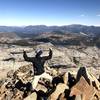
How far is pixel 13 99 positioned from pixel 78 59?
44.8 metres

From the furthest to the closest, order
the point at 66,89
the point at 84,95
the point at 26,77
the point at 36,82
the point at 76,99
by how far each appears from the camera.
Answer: the point at 26,77
the point at 36,82
the point at 66,89
the point at 84,95
the point at 76,99

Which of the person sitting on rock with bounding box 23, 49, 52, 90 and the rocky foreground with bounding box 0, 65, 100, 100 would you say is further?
the person sitting on rock with bounding box 23, 49, 52, 90

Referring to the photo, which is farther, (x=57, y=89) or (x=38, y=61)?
(x=38, y=61)

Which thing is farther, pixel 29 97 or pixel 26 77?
pixel 26 77

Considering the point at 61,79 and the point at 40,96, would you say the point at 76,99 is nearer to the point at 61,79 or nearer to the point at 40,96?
the point at 40,96

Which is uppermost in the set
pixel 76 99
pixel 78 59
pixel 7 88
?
pixel 76 99

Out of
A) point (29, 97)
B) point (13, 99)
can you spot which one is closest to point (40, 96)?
point (29, 97)

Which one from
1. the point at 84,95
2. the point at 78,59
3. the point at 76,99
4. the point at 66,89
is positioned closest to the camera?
the point at 76,99

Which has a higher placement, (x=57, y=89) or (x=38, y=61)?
(x=38, y=61)

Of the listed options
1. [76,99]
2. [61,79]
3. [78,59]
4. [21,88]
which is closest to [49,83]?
[61,79]

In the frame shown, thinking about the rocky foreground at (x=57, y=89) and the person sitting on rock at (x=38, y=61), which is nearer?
the rocky foreground at (x=57, y=89)

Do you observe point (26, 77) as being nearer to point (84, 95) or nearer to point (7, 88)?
point (7, 88)

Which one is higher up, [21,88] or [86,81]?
[86,81]

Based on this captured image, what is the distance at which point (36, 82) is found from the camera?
1123cm
